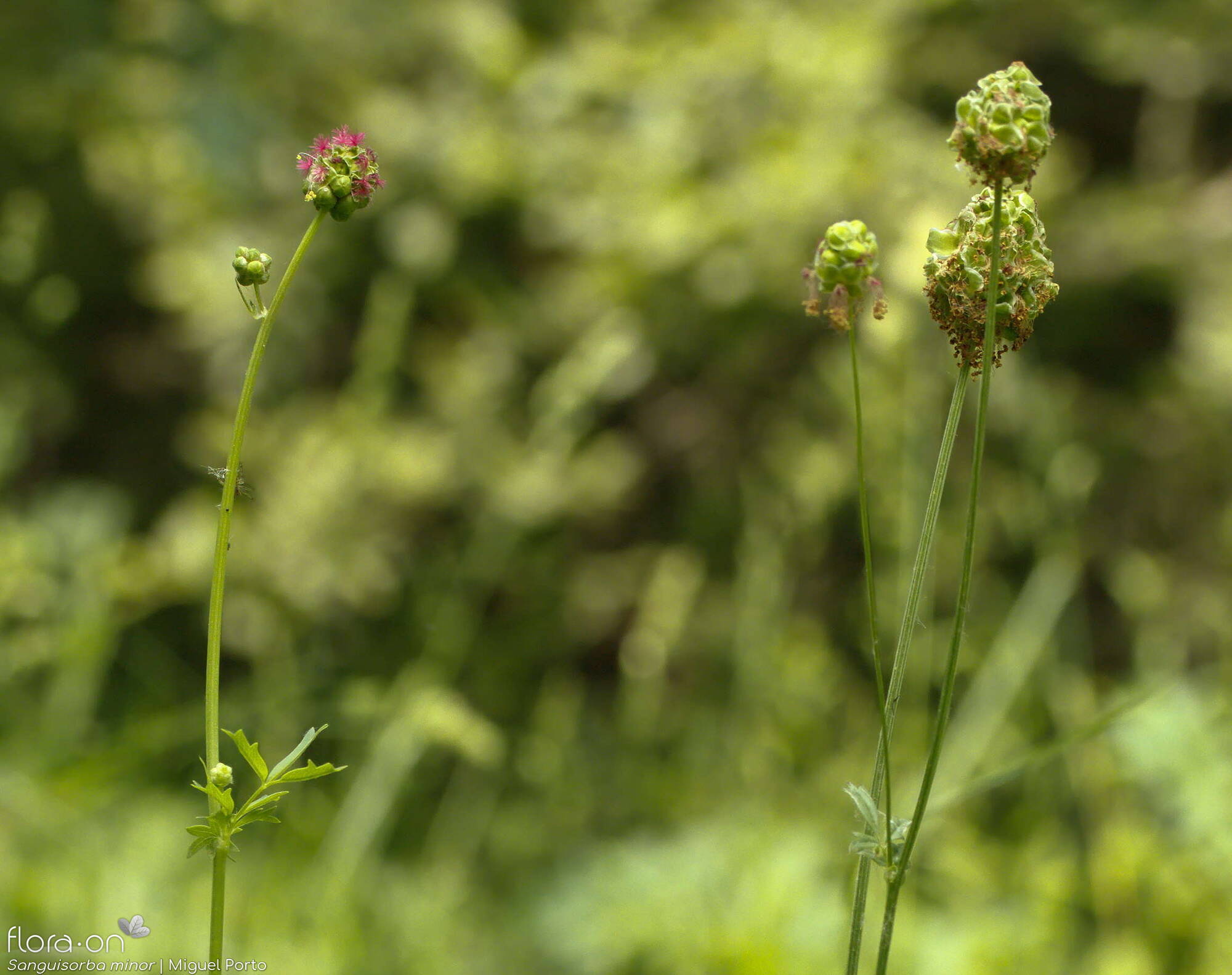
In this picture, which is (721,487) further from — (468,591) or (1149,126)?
(1149,126)

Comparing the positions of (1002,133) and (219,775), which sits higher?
(1002,133)

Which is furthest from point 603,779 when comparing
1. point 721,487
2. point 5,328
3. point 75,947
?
point 5,328

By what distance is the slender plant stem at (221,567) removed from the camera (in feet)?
1.54

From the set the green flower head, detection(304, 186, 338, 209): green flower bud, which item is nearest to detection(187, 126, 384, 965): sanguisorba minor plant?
detection(304, 186, 338, 209): green flower bud

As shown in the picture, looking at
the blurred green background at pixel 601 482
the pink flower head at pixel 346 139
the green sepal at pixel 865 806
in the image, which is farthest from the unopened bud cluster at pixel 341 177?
the blurred green background at pixel 601 482

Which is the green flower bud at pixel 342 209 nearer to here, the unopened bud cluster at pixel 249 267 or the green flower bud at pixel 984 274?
the unopened bud cluster at pixel 249 267

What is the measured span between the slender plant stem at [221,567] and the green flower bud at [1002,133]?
0.28 m

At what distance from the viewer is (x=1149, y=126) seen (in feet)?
9.50

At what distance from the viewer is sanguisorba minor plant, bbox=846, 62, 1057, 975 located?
1.62 ft

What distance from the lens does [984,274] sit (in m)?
0.54

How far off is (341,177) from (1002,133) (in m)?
0.29

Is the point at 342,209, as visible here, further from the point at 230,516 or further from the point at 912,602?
the point at 912,602

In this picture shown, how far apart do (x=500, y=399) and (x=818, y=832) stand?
117 cm
